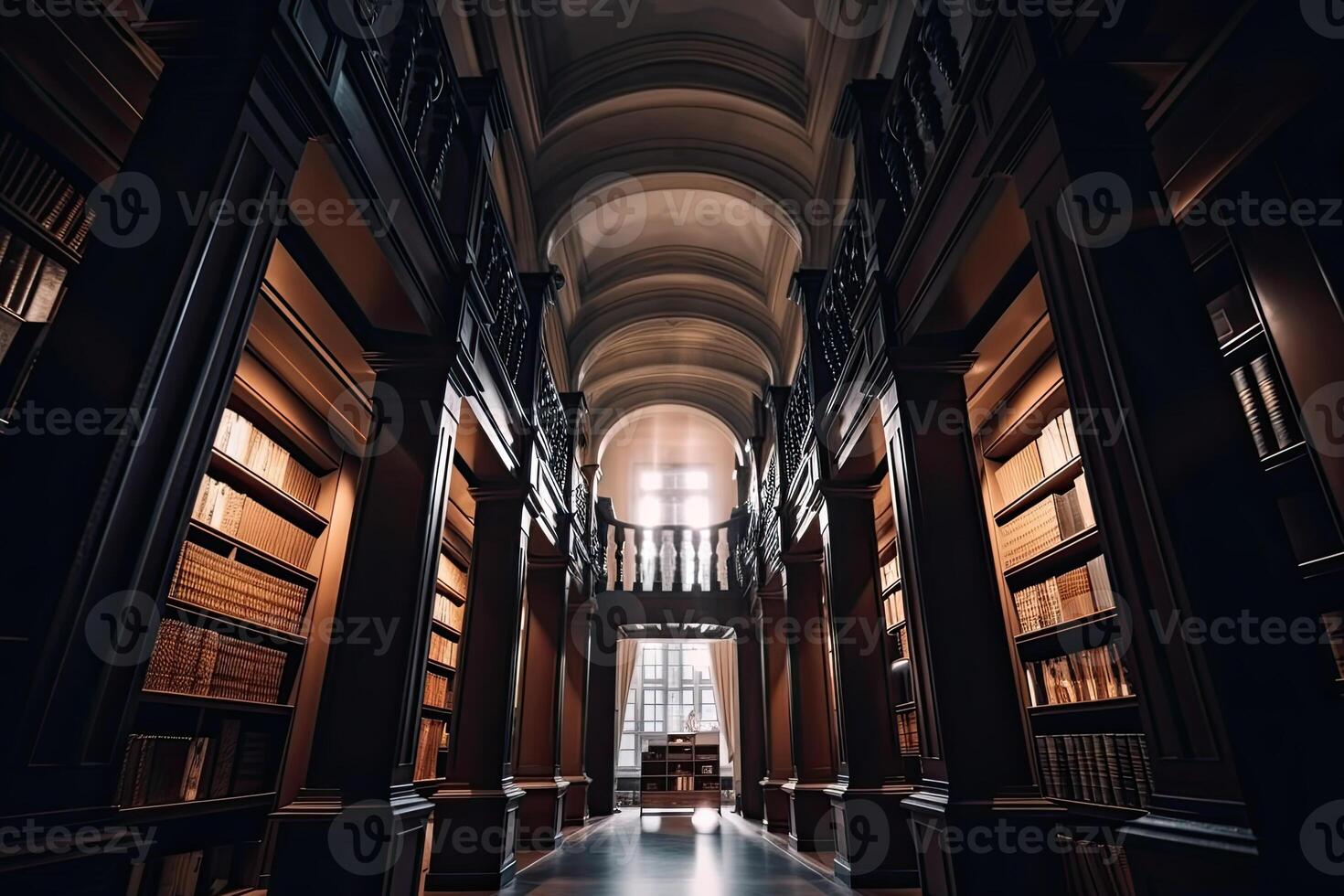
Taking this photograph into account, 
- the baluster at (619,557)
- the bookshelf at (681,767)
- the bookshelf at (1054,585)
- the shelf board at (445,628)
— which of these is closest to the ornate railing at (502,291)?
the shelf board at (445,628)

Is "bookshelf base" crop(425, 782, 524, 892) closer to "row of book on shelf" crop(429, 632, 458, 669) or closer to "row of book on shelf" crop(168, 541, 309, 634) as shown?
"row of book on shelf" crop(168, 541, 309, 634)

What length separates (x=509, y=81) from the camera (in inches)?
198

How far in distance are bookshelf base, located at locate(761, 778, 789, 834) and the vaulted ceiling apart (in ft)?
13.8

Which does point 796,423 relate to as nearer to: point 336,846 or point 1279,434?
point 1279,434

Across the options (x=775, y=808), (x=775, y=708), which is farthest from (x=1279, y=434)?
(x=775, y=808)

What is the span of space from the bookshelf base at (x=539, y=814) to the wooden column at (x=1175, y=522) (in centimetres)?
491

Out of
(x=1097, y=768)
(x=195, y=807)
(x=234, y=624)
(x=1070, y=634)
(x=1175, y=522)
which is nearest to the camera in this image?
(x=1175, y=522)

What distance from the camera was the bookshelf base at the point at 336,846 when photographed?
2488 millimetres

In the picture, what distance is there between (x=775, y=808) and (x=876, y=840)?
3353 mm

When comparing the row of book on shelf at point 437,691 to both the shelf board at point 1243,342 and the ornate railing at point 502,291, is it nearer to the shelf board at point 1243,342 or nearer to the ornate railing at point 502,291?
the ornate railing at point 502,291

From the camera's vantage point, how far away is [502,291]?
4.50m

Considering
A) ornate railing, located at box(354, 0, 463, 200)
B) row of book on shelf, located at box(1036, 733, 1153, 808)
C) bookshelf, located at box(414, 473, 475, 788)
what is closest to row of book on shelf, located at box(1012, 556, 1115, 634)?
row of book on shelf, located at box(1036, 733, 1153, 808)

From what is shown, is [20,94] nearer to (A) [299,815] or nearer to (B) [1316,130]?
(A) [299,815]

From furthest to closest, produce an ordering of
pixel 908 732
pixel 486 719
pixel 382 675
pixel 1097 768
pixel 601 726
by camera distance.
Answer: pixel 601 726 → pixel 908 732 → pixel 486 719 → pixel 1097 768 → pixel 382 675
